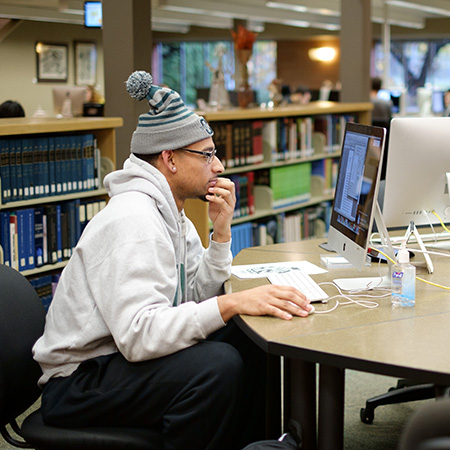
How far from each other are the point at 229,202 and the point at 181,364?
0.66 meters

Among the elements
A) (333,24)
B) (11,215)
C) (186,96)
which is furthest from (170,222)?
(186,96)

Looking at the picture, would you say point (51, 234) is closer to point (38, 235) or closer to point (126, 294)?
point (38, 235)

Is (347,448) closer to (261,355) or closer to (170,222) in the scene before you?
(261,355)

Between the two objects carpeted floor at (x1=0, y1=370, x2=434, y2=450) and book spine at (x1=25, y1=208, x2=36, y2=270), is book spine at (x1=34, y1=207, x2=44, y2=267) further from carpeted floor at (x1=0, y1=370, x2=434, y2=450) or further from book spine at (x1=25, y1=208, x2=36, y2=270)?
carpeted floor at (x1=0, y1=370, x2=434, y2=450)


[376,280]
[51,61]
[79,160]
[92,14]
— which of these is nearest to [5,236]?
[79,160]

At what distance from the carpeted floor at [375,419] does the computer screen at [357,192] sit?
75cm

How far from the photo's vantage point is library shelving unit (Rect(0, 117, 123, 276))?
327 cm

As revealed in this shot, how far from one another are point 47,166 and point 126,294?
1.96 m

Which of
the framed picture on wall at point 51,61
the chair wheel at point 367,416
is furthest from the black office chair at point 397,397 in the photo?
the framed picture on wall at point 51,61

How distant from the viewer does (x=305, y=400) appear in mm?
1908

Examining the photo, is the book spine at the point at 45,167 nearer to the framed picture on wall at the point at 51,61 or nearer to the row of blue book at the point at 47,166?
the row of blue book at the point at 47,166

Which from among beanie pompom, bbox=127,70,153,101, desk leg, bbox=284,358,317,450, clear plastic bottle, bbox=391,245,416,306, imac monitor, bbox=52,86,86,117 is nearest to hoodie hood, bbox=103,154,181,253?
beanie pompom, bbox=127,70,153,101

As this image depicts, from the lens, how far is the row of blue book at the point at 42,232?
3329mm

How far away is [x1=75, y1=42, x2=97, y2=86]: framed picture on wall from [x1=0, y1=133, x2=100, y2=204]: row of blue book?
9509mm
